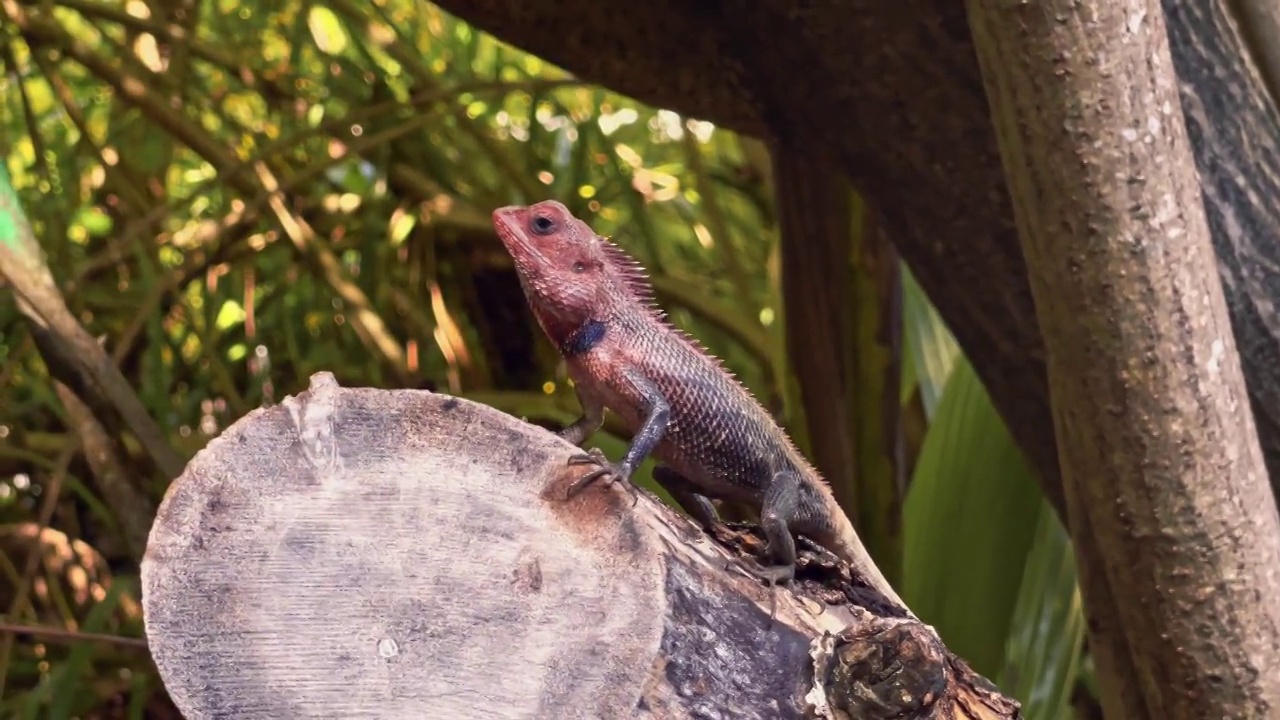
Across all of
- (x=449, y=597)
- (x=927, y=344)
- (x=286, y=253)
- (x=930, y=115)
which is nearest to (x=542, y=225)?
(x=930, y=115)

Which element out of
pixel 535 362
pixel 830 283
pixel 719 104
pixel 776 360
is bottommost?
pixel 535 362

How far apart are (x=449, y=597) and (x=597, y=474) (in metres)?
0.12

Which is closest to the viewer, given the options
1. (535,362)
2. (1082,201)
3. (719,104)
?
(1082,201)

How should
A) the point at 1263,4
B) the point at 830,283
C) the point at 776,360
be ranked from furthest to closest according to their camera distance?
the point at 776,360
the point at 830,283
the point at 1263,4

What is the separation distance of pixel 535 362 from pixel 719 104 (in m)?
1.09

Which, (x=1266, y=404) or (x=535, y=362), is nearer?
(x=1266, y=404)

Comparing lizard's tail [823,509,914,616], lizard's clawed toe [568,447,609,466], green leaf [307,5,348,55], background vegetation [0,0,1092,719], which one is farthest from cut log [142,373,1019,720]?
green leaf [307,5,348,55]

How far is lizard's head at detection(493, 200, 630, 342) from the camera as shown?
1.12m

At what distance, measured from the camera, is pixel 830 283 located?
158 cm

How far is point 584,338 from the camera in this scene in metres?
1.11

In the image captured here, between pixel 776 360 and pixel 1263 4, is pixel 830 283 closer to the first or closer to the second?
pixel 776 360

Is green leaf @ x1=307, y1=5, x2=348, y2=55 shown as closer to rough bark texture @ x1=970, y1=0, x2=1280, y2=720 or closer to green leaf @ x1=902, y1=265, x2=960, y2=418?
green leaf @ x1=902, y1=265, x2=960, y2=418

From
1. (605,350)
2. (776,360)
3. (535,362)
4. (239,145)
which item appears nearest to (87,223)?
(239,145)

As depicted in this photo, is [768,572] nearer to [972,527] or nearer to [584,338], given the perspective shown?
[584,338]
